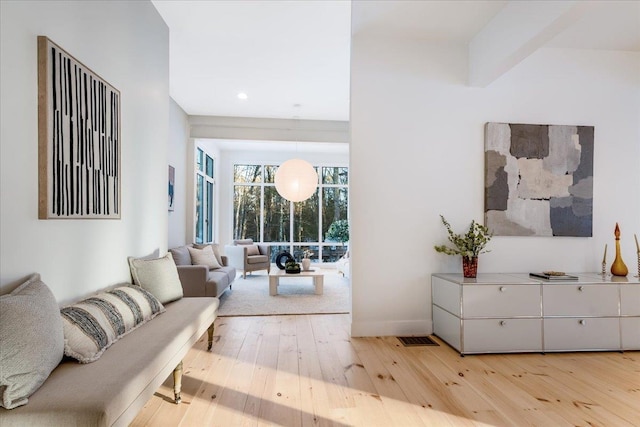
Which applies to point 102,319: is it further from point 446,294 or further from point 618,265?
point 618,265

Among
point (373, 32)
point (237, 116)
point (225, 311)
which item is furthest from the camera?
point (237, 116)

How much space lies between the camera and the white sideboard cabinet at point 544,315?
3078 millimetres

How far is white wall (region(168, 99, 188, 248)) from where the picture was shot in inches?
229

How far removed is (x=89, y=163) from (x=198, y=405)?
1.63 meters

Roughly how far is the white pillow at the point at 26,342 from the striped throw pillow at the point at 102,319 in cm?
Answer: 12

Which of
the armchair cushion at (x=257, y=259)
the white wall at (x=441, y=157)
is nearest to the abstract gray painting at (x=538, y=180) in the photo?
the white wall at (x=441, y=157)

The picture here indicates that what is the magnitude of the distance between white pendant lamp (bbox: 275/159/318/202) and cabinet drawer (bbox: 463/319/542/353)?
3791 millimetres

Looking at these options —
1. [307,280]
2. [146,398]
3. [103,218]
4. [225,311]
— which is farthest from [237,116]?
[146,398]

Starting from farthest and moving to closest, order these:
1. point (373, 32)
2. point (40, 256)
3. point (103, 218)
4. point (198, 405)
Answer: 1. point (373, 32)
2. point (103, 218)
3. point (198, 405)
4. point (40, 256)

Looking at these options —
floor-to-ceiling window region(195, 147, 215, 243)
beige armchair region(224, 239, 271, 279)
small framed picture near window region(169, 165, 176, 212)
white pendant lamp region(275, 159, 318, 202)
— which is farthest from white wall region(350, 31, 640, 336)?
Answer: floor-to-ceiling window region(195, 147, 215, 243)

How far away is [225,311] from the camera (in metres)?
4.52

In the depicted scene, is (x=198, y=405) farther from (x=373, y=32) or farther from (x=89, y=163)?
(x=373, y=32)

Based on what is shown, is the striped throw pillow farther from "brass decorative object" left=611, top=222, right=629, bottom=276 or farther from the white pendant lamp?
"brass decorative object" left=611, top=222, right=629, bottom=276

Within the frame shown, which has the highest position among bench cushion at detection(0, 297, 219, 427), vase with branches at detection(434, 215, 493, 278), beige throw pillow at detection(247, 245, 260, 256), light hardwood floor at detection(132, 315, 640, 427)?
vase with branches at detection(434, 215, 493, 278)
